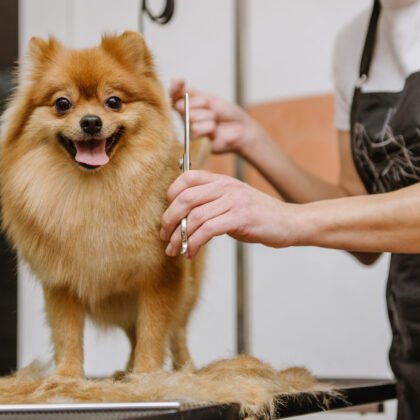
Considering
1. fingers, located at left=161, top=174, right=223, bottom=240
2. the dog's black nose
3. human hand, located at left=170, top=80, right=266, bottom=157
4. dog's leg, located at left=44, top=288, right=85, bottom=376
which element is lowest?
dog's leg, located at left=44, top=288, right=85, bottom=376

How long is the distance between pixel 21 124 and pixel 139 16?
405 mm

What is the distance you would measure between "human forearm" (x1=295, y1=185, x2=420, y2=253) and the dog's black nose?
324 mm

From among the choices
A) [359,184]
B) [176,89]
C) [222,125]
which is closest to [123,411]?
[176,89]

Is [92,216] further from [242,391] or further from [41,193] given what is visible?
[242,391]

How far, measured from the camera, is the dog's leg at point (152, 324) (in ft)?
3.43

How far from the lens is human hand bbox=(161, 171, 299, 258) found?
1.00 metres

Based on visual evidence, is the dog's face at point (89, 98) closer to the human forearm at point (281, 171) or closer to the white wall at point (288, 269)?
the human forearm at point (281, 171)

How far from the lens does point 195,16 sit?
219cm

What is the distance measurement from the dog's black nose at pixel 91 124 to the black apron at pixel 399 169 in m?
0.61

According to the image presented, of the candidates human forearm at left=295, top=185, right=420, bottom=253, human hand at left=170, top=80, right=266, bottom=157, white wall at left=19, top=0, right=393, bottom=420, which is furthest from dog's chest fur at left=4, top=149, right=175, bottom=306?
white wall at left=19, top=0, right=393, bottom=420

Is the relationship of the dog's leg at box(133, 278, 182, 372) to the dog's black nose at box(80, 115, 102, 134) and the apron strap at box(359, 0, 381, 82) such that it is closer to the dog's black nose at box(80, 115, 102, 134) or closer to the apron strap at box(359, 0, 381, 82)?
the dog's black nose at box(80, 115, 102, 134)

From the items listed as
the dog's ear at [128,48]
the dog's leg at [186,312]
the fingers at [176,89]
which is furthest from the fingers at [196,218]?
the fingers at [176,89]

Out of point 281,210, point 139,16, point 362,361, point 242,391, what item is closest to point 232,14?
point 139,16

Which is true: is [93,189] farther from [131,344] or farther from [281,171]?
[281,171]
